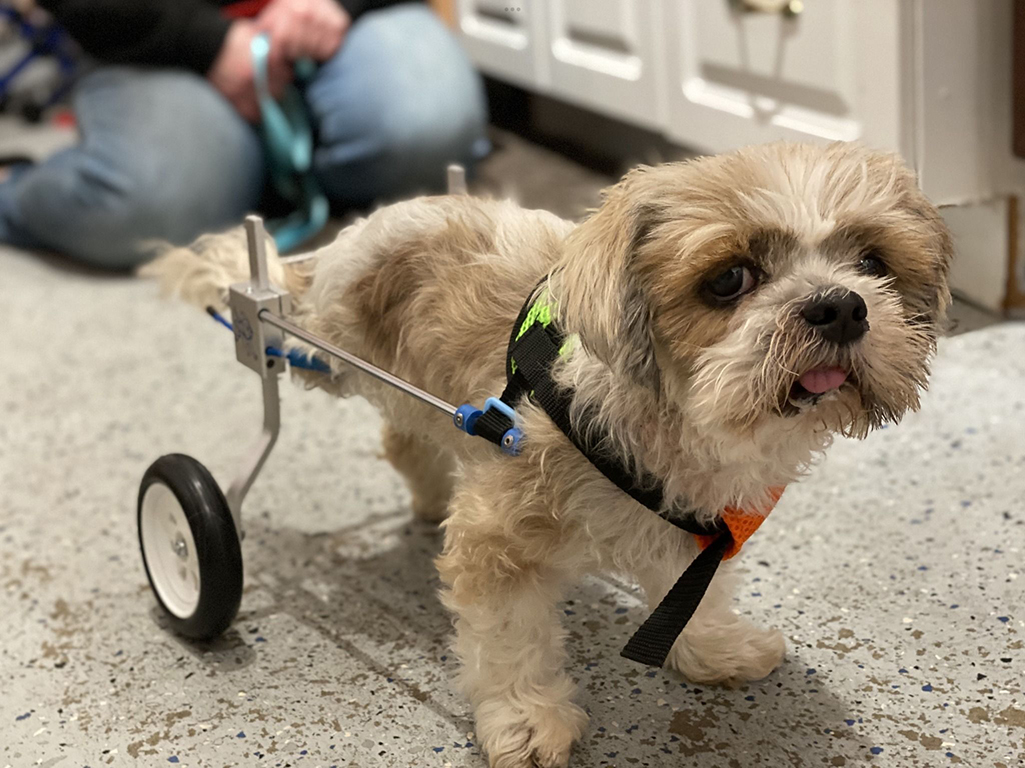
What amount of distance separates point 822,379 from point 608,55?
5.51 ft

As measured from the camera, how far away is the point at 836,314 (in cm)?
75

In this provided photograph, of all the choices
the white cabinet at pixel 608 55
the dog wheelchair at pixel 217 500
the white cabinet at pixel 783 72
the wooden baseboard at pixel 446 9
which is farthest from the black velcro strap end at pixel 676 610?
the wooden baseboard at pixel 446 9

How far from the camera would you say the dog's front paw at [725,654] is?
3.44 feet

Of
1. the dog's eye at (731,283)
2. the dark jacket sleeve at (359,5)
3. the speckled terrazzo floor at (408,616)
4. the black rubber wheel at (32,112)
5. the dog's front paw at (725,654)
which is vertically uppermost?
the dog's eye at (731,283)

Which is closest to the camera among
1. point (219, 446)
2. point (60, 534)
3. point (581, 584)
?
point (581, 584)

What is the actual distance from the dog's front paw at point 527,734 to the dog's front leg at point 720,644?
0.13m

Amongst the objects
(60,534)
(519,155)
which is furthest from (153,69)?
(60,534)

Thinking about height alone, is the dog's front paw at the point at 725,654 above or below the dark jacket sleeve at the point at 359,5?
below

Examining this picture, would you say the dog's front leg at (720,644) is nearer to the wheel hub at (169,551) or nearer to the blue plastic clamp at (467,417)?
the blue plastic clamp at (467,417)

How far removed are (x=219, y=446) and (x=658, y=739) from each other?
0.85m

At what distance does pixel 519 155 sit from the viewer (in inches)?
109

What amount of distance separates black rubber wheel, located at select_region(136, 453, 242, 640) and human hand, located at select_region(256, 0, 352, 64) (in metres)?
1.32

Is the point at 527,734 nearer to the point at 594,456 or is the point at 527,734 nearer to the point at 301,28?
the point at 594,456

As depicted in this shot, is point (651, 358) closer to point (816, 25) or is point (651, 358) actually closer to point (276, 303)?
point (276, 303)
